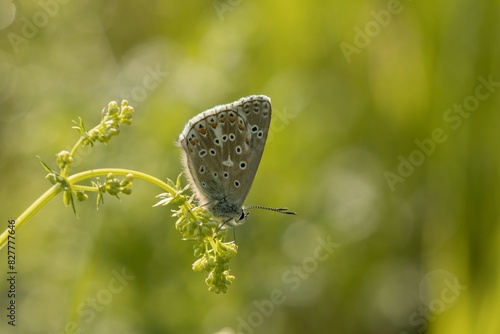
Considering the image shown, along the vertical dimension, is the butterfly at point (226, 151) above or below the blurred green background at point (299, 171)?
above

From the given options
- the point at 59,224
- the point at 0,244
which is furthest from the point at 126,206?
the point at 0,244

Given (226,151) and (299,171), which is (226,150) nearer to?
(226,151)

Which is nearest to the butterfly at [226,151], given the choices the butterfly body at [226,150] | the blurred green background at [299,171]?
the butterfly body at [226,150]

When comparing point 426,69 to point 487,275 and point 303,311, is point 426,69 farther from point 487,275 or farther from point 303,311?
point 303,311

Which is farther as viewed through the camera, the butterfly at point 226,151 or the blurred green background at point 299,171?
the blurred green background at point 299,171

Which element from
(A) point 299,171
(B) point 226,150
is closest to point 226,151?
(B) point 226,150

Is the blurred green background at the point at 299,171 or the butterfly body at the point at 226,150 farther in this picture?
the blurred green background at the point at 299,171

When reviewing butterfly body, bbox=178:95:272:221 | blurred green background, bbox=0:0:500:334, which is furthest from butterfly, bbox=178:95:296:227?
blurred green background, bbox=0:0:500:334

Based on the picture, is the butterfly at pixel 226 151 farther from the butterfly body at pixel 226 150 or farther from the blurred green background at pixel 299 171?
the blurred green background at pixel 299 171

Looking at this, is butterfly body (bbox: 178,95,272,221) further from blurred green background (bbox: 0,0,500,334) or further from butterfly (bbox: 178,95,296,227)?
blurred green background (bbox: 0,0,500,334)
